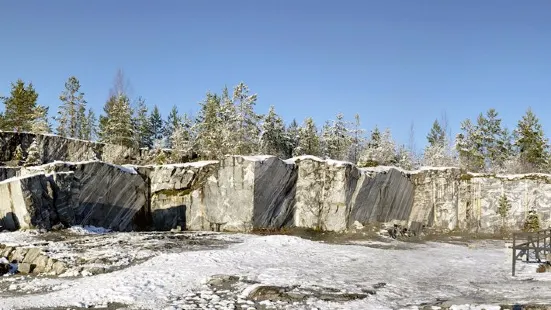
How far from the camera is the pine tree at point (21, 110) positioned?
2202 inches

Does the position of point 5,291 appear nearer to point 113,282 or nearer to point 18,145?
point 113,282

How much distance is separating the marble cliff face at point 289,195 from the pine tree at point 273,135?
22032 millimetres

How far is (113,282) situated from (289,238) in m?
11.5

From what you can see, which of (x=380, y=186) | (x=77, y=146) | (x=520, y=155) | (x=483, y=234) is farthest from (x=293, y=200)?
(x=520, y=155)

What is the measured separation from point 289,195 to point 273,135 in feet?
85.3

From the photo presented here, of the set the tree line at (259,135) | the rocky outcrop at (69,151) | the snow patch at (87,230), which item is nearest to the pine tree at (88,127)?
the tree line at (259,135)

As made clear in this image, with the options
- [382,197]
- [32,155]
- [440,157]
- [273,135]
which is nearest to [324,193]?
[382,197]

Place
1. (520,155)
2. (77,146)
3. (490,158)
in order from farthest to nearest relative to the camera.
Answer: (490,158) → (520,155) → (77,146)

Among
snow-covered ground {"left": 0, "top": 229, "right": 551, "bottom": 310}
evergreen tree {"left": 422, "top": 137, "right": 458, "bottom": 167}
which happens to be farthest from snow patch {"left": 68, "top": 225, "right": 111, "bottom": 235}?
evergreen tree {"left": 422, "top": 137, "right": 458, "bottom": 167}

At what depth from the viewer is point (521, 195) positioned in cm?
3709

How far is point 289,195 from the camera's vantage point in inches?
1391

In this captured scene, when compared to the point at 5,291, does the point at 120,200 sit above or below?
above

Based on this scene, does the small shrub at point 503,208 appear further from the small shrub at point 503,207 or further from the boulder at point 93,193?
the boulder at point 93,193

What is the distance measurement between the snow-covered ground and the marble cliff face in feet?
26.0
